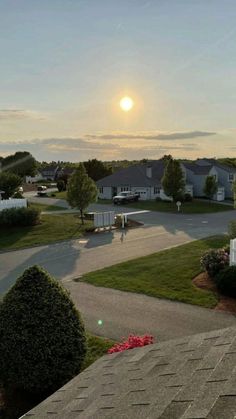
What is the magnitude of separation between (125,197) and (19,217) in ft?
86.2

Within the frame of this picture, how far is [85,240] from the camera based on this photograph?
30.0 metres

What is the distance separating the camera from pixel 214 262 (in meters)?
18.1

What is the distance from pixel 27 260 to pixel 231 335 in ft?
64.2

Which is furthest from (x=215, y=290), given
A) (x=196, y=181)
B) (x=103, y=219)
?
(x=196, y=181)

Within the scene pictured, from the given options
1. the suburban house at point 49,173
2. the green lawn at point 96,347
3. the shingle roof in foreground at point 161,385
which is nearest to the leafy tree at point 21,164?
the suburban house at point 49,173

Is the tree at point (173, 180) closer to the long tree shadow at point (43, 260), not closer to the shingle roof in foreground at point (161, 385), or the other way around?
the long tree shadow at point (43, 260)

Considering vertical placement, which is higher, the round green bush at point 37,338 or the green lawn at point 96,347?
the round green bush at point 37,338

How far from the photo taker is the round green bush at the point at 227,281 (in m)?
15.7

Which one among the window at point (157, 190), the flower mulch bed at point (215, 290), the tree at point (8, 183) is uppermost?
the tree at point (8, 183)

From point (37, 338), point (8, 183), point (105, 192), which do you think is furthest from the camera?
Result: point (105, 192)

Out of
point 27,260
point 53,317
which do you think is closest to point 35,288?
point 53,317

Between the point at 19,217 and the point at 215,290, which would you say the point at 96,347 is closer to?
the point at 215,290

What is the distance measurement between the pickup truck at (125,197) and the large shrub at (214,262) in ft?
126

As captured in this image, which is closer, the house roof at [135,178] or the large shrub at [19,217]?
the large shrub at [19,217]
